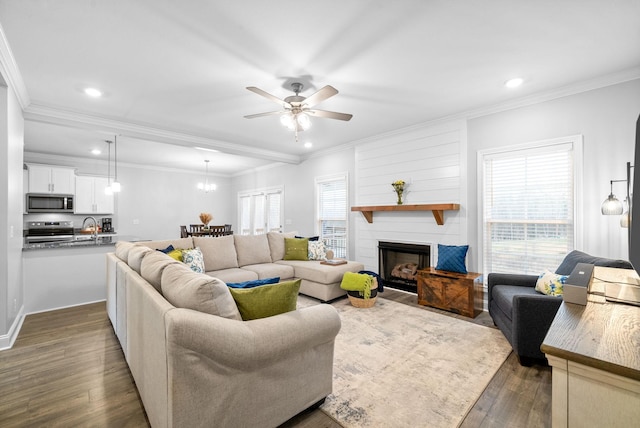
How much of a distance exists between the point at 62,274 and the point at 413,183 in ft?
17.4

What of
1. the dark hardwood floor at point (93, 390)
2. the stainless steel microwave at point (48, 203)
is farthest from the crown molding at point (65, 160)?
the dark hardwood floor at point (93, 390)

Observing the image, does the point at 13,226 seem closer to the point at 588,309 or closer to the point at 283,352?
the point at 283,352

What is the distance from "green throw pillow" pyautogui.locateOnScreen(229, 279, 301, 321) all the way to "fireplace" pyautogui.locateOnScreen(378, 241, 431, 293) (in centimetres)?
332

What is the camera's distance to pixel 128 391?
2.08 meters

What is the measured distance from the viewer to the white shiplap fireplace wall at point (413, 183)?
162 inches

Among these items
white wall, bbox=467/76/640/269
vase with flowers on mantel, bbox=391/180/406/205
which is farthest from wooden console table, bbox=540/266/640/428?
vase with flowers on mantel, bbox=391/180/406/205

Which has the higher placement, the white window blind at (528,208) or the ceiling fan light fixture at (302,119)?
the ceiling fan light fixture at (302,119)

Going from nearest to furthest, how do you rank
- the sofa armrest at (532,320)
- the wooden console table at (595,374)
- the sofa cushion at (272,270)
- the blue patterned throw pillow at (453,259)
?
Result: the wooden console table at (595,374) < the sofa armrest at (532,320) < the blue patterned throw pillow at (453,259) < the sofa cushion at (272,270)

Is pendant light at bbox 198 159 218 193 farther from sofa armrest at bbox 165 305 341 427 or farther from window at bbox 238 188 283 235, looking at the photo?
sofa armrest at bbox 165 305 341 427

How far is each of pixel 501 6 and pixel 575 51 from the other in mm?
1147

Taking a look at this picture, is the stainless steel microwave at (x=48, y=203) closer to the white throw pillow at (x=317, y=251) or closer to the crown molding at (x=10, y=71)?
the crown molding at (x=10, y=71)

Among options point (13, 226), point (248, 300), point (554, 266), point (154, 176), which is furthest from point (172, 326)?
point (154, 176)

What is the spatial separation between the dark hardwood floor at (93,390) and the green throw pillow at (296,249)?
8.68 ft

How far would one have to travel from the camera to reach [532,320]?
2.36m
